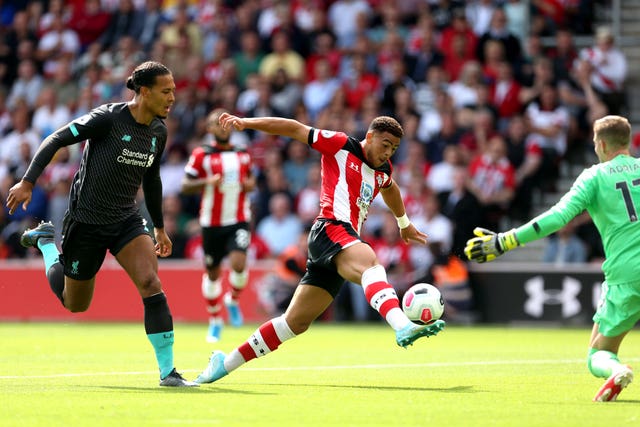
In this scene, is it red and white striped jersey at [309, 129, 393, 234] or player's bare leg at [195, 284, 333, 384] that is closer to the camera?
player's bare leg at [195, 284, 333, 384]

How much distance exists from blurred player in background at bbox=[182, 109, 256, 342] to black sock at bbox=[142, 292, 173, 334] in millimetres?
7086

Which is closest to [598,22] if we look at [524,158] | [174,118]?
[524,158]

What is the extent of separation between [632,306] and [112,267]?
1424cm

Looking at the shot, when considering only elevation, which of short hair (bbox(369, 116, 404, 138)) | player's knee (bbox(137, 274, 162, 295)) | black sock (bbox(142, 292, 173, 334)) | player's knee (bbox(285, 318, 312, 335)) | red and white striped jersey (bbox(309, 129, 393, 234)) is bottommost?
player's knee (bbox(285, 318, 312, 335))

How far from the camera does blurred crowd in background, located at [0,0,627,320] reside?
20625 mm

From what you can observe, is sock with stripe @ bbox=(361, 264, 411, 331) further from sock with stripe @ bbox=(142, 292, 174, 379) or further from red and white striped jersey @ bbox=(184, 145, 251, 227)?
red and white striped jersey @ bbox=(184, 145, 251, 227)

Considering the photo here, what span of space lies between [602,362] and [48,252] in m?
5.09

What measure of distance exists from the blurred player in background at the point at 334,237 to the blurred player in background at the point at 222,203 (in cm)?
685

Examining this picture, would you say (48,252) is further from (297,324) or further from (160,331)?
(297,324)

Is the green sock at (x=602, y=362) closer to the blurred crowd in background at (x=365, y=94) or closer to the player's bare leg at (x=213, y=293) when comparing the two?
the player's bare leg at (x=213, y=293)

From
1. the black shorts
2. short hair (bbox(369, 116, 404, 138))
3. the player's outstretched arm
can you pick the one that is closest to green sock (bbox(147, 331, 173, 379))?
the black shorts

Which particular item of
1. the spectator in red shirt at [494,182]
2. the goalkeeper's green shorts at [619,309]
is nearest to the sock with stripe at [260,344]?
the goalkeeper's green shorts at [619,309]

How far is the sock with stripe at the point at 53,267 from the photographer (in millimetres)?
10617

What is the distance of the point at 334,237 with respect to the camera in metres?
9.87
